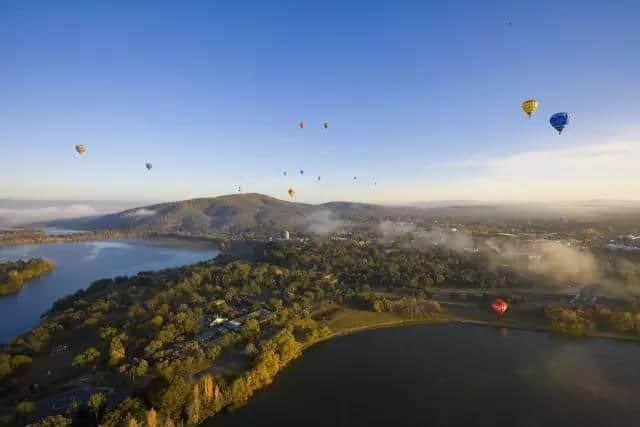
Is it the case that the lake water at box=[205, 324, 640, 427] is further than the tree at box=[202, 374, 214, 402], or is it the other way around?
the lake water at box=[205, 324, 640, 427]

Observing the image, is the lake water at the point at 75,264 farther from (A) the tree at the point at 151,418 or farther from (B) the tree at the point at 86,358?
(A) the tree at the point at 151,418

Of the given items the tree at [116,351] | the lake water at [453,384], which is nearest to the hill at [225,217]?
the lake water at [453,384]

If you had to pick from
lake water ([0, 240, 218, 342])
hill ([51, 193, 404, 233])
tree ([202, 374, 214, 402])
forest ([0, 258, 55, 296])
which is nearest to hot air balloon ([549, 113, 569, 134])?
tree ([202, 374, 214, 402])

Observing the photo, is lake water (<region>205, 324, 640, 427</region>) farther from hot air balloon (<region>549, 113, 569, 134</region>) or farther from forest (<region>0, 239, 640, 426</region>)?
hot air balloon (<region>549, 113, 569, 134</region>)

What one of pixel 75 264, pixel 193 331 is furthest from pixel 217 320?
pixel 75 264

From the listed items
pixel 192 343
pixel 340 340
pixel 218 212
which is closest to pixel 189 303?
pixel 192 343

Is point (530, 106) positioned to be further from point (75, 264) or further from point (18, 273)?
point (75, 264)

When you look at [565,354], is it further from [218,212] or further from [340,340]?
[218,212]
